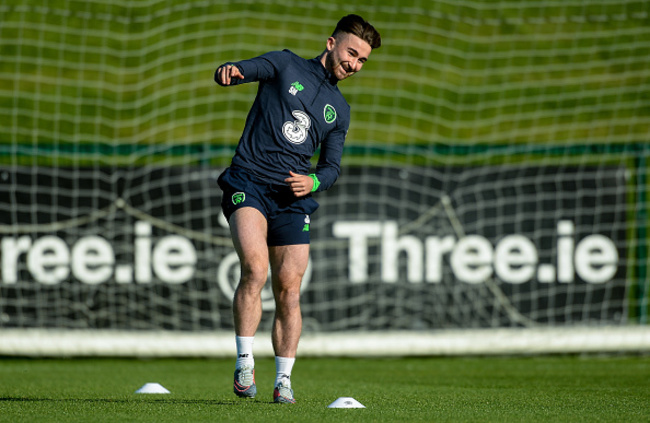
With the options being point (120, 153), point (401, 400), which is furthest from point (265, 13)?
point (401, 400)

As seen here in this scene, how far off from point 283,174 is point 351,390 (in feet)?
4.84

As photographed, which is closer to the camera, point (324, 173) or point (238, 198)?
point (238, 198)

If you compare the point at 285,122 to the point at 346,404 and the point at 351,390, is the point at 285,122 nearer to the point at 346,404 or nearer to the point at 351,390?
the point at 346,404

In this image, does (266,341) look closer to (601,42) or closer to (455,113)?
(455,113)

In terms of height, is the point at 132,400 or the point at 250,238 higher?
the point at 250,238

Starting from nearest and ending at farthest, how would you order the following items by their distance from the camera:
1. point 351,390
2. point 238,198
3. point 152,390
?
point 238,198, point 152,390, point 351,390

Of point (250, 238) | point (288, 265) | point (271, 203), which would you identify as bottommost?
point (288, 265)

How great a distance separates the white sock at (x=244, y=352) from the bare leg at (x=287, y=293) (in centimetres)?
19

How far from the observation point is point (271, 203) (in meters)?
4.51

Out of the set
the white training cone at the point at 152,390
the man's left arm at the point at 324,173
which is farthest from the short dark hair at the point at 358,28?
the white training cone at the point at 152,390

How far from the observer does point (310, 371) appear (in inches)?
269

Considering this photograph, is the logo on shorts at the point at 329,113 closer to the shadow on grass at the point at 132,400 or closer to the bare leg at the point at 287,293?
the bare leg at the point at 287,293

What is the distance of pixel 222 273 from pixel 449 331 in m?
1.85

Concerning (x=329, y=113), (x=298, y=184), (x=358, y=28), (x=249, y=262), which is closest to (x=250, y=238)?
(x=249, y=262)
